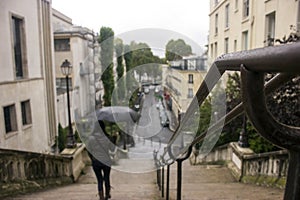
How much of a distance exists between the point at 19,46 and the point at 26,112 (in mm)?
2196

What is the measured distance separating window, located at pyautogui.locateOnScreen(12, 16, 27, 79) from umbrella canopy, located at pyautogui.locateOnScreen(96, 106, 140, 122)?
590cm

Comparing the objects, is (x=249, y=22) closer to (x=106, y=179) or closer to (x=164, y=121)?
(x=164, y=121)

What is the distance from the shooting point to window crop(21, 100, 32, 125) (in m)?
9.21

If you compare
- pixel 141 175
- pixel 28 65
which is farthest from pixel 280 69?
pixel 28 65

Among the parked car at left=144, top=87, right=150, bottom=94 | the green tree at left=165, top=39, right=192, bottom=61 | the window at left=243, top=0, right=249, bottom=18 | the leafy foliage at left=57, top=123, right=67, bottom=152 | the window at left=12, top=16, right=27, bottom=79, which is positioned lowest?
the leafy foliage at left=57, top=123, right=67, bottom=152

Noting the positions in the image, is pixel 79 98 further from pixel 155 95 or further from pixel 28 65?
pixel 28 65

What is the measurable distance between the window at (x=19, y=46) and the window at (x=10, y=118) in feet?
3.45

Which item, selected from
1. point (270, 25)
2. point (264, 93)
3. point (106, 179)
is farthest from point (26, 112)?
point (264, 93)

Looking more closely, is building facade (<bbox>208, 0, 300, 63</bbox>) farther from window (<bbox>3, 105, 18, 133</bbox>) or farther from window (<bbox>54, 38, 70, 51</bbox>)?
window (<bbox>54, 38, 70, 51</bbox>)

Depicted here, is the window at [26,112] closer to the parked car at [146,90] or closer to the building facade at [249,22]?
the building facade at [249,22]

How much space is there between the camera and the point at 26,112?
9383 millimetres

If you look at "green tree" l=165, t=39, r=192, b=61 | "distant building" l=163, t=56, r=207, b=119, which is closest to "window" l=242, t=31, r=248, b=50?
"distant building" l=163, t=56, r=207, b=119

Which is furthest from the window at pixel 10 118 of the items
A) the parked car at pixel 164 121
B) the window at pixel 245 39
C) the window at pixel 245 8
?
the window at pixel 245 8

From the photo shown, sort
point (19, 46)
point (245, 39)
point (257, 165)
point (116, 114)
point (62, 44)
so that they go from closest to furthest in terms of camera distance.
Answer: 1. point (116, 114)
2. point (257, 165)
3. point (19, 46)
4. point (245, 39)
5. point (62, 44)
